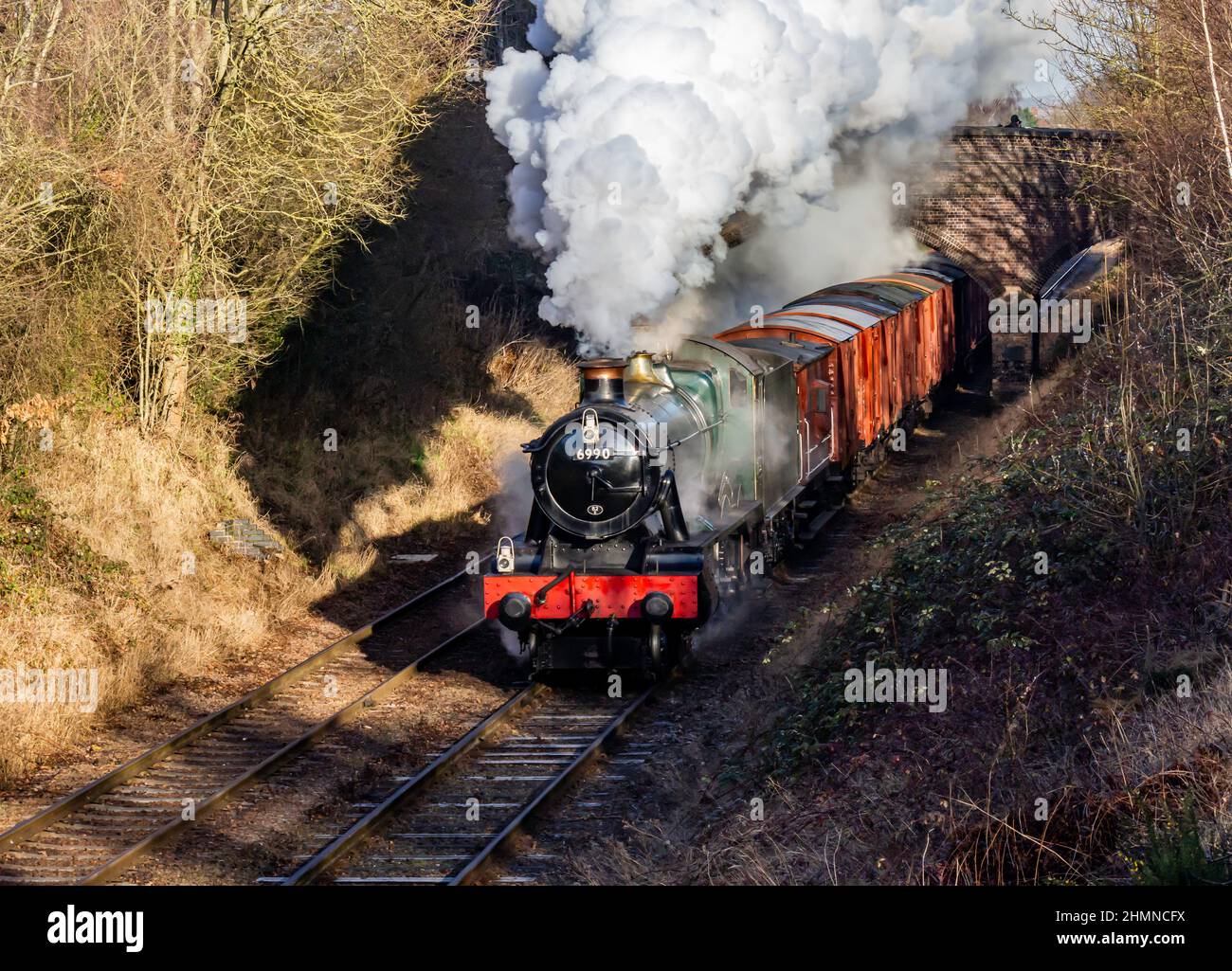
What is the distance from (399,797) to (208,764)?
6.31ft

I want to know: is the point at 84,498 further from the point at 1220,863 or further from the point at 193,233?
the point at 1220,863

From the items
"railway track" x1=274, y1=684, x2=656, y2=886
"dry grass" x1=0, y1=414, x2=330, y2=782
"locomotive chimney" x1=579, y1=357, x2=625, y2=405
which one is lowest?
"railway track" x1=274, y1=684, x2=656, y2=886

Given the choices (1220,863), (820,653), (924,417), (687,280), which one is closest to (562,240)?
(687,280)

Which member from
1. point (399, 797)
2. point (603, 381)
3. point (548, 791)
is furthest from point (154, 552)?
point (548, 791)

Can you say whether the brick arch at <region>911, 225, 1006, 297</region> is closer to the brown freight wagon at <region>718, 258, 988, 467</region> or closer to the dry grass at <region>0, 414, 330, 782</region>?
the brown freight wagon at <region>718, 258, 988, 467</region>

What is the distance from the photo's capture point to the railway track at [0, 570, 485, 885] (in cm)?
790

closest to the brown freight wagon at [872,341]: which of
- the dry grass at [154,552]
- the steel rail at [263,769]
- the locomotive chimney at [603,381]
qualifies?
the locomotive chimney at [603,381]

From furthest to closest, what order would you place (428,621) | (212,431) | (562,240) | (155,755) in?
(212,431)
(428,621)
(562,240)
(155,755)

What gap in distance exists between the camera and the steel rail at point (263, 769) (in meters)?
7.59

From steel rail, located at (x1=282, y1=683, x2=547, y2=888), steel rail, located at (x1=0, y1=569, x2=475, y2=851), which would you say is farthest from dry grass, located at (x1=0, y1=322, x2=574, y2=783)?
steel rail, located at (x1=282, y1=683, x2=547, y2=888)

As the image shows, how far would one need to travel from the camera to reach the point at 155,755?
9.58 meters

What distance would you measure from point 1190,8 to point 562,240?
233 inches

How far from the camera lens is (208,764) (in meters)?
9.62

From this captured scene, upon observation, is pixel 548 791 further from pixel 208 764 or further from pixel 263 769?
pixel 208 764
